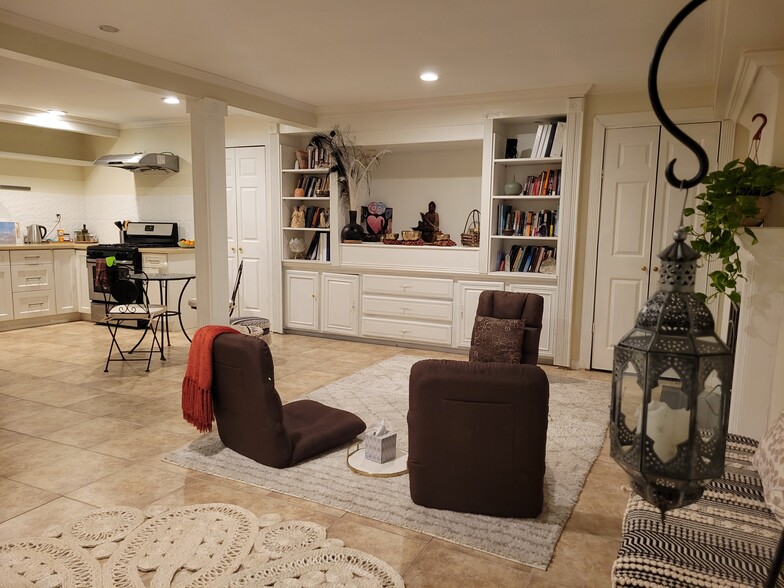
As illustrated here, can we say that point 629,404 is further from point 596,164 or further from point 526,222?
point 526,222

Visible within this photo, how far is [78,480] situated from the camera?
2.94 m

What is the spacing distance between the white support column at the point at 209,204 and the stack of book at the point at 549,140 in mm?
2801

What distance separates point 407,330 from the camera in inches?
239

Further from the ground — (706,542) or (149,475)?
(706,542)

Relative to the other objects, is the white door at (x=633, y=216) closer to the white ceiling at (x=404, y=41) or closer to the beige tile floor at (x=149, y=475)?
the white ceiling at (x=404, y=41)

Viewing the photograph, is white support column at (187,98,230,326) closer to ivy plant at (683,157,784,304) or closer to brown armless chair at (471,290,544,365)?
brown armless chair at (471,290,544,365)

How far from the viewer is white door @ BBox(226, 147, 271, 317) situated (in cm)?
655

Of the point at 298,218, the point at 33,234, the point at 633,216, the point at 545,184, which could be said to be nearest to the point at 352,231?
the point at 298,218

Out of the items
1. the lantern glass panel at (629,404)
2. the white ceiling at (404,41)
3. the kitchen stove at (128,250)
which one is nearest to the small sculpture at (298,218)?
the white ceiling at (404,41)

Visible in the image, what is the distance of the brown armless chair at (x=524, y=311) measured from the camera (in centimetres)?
436

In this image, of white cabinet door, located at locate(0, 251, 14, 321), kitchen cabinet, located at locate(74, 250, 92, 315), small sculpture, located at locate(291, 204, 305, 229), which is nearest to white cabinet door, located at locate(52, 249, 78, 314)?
kitchen cabinet, located at locate(74, 250, 92, 315)

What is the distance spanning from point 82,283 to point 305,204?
10.3 feet

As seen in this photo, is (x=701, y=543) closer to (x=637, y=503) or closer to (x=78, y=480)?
(x=637, y=503)

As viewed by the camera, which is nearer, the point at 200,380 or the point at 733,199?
the point at 733,199
